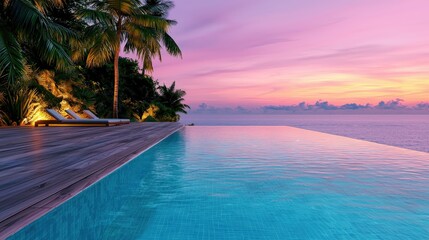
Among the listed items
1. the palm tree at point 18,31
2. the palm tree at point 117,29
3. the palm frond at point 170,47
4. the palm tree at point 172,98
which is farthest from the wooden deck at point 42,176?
the palm tree at point 172,98

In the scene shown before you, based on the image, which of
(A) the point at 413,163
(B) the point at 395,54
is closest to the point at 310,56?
(B) the point at 395,54

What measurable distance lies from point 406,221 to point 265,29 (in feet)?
54.9

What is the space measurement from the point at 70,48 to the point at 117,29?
2.51m

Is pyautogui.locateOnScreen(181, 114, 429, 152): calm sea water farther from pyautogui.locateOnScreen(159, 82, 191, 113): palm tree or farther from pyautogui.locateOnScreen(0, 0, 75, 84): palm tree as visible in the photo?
pyautogui.locateOnScreen(0, 0, 75, 84): palm tree

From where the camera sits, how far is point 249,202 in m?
3.76

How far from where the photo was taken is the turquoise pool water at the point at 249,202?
2895 millimetres

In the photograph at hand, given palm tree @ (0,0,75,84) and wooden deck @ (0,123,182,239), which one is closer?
wooden deck @ (0,123,182,239)

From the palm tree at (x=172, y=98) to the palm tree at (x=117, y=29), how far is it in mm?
8502

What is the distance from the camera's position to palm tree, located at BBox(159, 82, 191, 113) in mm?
23484

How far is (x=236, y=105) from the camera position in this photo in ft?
117

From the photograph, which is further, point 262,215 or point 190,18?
point 190,18

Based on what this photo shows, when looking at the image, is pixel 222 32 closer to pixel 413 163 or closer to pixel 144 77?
pixel 144 77

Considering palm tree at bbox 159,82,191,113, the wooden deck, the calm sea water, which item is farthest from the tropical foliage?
the calm sea water

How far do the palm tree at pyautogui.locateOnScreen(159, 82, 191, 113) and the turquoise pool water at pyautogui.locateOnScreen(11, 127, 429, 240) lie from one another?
17217 mm
